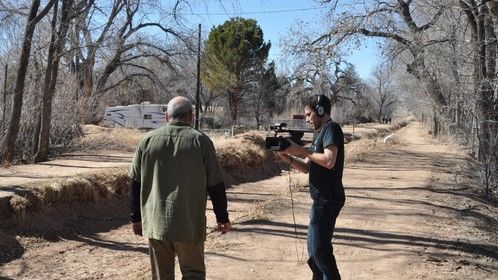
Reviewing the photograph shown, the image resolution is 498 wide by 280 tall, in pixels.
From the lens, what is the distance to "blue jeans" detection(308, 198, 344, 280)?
4.46 m

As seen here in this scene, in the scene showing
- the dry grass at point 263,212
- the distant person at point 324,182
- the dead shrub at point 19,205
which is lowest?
the dry grass at point 263,212

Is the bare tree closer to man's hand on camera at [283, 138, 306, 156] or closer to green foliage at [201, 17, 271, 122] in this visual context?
green foliage at [201, 17, 271, 122]

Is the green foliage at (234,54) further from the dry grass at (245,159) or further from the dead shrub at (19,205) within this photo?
the dead shrub at (19,205)

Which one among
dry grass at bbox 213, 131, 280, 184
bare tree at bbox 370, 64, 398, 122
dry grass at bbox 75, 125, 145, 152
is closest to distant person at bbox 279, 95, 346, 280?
dry grass at bbox 213, 131, 280, 184

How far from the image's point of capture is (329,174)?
177 inches

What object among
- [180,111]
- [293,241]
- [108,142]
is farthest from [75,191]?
[108,142]

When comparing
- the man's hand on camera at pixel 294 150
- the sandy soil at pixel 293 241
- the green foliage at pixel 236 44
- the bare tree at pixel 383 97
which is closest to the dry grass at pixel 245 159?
the sandy soil at pixel 293 241

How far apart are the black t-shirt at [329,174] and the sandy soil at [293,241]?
1822mm

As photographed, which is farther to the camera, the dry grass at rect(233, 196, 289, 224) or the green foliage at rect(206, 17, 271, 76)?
the green foliage at rect(206, 17, 271, 76)

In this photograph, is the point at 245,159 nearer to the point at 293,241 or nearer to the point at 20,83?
the point at 20,83

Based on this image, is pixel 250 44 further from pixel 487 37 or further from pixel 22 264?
pixel 22 264

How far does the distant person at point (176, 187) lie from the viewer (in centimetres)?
390

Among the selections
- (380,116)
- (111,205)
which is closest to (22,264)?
(111,205)

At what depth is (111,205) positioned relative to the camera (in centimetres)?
1175
